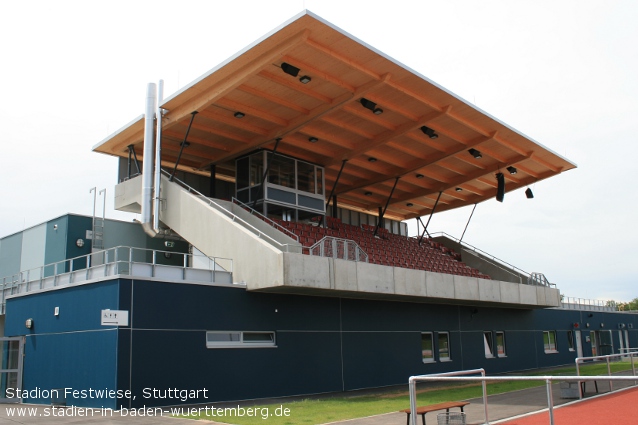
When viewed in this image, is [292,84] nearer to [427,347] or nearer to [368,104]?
[368,104]

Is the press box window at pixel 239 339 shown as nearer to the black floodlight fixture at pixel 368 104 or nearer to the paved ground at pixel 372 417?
the paved ground at pixel 372 417

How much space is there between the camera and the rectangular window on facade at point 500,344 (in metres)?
29.6

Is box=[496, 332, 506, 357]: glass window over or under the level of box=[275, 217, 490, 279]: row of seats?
under

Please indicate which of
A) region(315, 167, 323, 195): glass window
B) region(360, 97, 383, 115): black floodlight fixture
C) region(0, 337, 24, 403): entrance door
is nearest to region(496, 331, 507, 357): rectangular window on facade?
region(315, 167, 323, 195): glass window

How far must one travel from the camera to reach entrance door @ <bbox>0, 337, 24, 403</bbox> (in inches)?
713

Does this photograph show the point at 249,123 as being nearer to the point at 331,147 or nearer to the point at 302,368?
the point at 331,147

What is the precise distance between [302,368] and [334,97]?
30.5 ft

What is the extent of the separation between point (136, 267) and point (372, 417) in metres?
7.38

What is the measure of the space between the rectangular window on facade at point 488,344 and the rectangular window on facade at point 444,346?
3.10m

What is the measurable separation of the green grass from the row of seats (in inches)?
250

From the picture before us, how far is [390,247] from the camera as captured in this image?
1139 inches

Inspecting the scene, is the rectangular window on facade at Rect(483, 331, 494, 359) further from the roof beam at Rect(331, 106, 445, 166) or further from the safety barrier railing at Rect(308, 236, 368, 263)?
the safety barrier railing at Rect(308, 236, 368, 263)

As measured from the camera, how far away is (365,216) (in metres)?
36.8

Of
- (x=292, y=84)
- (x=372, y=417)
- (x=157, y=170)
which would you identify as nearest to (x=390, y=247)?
(x=292, y=84)
